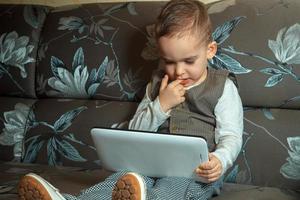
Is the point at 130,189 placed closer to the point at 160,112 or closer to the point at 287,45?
the point at 160,112

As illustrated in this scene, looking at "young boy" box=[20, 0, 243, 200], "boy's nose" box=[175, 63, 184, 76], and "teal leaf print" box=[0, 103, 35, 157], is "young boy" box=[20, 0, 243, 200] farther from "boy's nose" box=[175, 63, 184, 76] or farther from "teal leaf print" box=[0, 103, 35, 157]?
"teal leaf print" box=[0, 103, 35, 157]

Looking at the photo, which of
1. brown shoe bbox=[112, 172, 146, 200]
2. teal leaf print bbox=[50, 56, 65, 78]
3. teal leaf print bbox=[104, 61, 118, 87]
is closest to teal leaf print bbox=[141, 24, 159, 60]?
teal leaf print bbox=[104, 61, 118, 87]

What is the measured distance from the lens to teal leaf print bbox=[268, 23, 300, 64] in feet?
4.82

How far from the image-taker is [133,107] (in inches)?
65.5

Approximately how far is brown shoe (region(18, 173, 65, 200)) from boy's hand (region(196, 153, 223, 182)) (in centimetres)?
34

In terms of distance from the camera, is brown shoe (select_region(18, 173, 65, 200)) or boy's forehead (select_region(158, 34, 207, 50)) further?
boy's forehead (select_region(158, 34, 207, 50))

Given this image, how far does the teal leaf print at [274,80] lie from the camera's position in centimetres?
148

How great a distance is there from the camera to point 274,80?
1.49m

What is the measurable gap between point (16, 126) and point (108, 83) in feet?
1.31

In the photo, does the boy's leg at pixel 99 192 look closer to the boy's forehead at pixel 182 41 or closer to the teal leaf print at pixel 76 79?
the boy's forehead at pixel 182 41

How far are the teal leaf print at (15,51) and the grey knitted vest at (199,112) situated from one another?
682 mm

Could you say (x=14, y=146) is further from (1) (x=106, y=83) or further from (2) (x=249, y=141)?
(2) (x=249, y=141)

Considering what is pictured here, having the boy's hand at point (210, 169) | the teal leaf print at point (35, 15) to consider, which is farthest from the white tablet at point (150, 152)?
the teal leaf print at point (35, 15)

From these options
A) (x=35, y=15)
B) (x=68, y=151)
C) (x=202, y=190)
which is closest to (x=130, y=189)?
(x=202, y=190)
